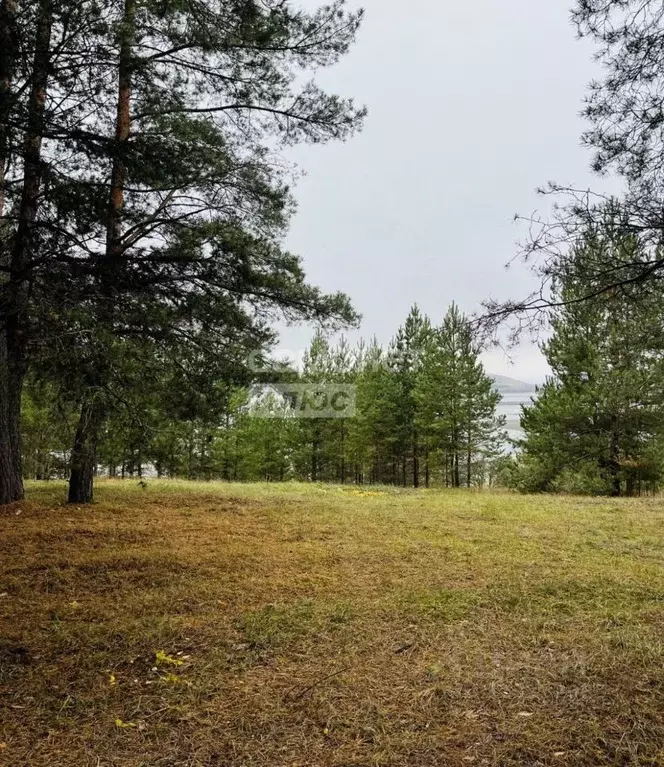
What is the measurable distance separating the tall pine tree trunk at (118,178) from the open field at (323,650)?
911 millimetres

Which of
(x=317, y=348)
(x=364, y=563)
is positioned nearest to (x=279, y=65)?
(x=364, y=563)

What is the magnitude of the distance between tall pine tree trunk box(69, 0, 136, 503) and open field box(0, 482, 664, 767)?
2.99 ft

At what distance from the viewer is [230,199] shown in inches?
230

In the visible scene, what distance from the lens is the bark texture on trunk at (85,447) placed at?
4.29 m

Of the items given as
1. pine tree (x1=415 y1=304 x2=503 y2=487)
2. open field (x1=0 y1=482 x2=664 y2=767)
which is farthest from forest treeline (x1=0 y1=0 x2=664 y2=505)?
pine tree (x1=415 y1=304 x2=503 y2=487)

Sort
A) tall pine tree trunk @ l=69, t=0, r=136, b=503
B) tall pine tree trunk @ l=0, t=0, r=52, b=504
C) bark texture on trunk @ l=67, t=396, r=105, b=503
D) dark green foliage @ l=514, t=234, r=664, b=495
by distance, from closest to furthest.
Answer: tall pine tree trunk @ l=0, t=0, r=52, b=504 < tall pine tree trunk @ l=69, t=0, r=136, b=503 < bark texture on trunk @ l=67, t=396, r=105, b=503 < dark green foliage @ l=514, t=234, r=664, b=495

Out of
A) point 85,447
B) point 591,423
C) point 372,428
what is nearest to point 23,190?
point 85,447

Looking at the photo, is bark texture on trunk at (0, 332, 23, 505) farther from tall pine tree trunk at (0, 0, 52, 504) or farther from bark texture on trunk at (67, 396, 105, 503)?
bark texture on trunk at (67, 396, 105, 503)

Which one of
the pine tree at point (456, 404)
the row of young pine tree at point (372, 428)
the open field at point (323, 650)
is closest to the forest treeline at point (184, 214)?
the open field at point (323, 650)

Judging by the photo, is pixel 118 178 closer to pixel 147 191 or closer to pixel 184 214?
pixel 147 191

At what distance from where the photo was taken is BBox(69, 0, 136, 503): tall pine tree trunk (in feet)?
11.5

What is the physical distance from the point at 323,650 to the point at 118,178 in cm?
381

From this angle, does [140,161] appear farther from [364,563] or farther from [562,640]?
[562,640]

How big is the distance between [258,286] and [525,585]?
431 centimetres
